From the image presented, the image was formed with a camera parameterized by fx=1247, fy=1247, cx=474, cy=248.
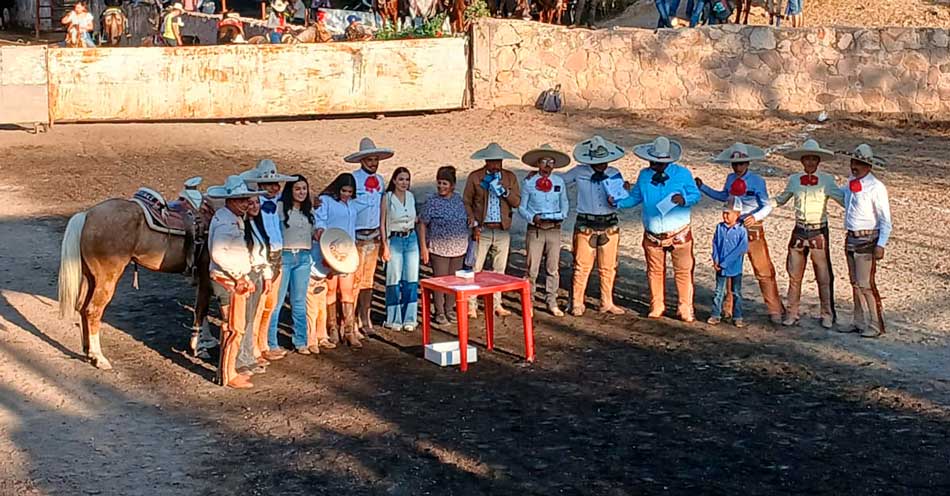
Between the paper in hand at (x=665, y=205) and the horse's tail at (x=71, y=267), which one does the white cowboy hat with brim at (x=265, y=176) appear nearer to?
the horse's tail at (x=71, y=267)

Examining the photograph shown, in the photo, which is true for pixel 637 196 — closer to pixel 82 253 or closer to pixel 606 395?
pixel 606 395

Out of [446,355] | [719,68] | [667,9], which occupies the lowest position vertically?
[446,355]

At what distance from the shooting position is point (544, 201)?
11398 mm

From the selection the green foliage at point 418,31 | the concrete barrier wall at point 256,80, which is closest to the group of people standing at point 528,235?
the concrete barrier wall at point 256,80

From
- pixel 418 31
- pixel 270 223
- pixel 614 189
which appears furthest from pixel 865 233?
pixel 418 31

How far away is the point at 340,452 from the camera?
810 centimetres

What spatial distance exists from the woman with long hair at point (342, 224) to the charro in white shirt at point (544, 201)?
5.04ft

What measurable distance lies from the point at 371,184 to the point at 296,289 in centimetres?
117

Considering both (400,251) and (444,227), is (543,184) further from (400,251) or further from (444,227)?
(400,251)

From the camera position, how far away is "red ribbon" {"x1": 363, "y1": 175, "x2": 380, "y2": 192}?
35.4ft

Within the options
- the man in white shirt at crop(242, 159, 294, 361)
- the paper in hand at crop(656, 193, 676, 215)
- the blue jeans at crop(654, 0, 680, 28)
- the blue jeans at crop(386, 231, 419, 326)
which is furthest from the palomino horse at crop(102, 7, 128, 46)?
Answer: the paper in hand at crop(656, 193, 676, 215)

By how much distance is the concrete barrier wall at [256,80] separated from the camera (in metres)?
21.4

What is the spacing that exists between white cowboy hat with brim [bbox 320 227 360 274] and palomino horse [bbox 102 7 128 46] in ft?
81.6

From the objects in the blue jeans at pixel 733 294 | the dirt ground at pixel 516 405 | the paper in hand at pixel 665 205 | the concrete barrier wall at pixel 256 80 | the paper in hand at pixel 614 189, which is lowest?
Answer: the dirt ground at pixel 516 405
